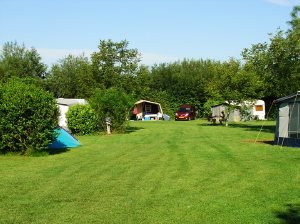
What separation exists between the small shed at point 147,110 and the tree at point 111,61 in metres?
9.31

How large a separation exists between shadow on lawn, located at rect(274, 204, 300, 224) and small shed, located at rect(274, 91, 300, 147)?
982cm

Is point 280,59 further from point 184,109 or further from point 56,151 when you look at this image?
point 184,109

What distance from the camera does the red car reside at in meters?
44.9

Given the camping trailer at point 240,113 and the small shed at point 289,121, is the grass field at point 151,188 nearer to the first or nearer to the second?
the small shed at point 289,121

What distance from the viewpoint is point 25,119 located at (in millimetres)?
13297

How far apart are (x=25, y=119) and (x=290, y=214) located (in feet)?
30.6

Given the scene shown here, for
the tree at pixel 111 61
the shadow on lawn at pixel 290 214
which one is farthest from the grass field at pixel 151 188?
the tree at pixel 111 61

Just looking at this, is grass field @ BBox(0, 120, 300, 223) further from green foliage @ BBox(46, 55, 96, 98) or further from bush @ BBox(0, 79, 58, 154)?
green foliage @ BBox(46, 55, 96, 98)

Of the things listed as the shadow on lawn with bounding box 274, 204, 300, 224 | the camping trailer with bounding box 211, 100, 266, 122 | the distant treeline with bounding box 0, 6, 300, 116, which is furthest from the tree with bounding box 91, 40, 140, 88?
the shadow on lawn with bounding box 274, 204, 300, 224

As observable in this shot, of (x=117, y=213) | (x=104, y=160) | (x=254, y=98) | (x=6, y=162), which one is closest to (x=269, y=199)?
(x=117, y=213)

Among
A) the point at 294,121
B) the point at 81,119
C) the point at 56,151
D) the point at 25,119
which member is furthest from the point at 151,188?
the point at 81,119

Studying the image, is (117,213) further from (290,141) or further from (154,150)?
(290,141)

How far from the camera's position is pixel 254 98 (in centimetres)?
3331

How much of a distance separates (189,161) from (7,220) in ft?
22.3
